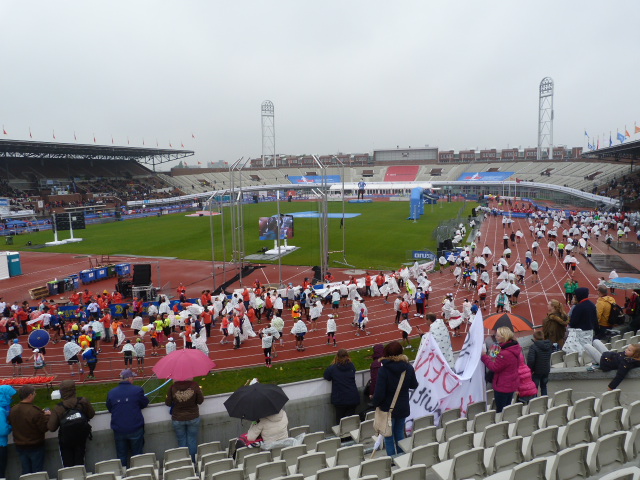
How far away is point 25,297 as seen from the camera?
24000 mm

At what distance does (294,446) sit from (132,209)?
2697 inches

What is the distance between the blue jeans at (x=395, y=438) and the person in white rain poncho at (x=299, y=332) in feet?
27.7

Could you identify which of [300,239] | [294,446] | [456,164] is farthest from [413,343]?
[456,164]

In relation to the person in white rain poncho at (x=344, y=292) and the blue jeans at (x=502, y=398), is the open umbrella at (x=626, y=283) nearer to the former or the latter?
the person in white rain poncho at (x=344, y=292)

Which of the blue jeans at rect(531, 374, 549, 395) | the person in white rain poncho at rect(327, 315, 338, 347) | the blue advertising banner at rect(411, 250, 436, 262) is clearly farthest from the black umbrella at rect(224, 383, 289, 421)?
the blue advertising banner at rect(411, 250, 436, 262)

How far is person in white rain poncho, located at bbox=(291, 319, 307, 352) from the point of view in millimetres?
14570

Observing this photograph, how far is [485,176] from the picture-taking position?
3514 inches

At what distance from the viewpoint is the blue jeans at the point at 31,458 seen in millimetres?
6609

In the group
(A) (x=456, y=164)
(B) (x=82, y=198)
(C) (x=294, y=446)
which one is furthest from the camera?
(A) (x=456, y=164)

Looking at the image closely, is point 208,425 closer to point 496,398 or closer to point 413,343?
point 496,398

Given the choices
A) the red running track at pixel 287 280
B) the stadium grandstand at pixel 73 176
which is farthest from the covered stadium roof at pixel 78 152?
the red running track at pixel 287 280

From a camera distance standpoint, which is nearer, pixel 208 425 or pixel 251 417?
pixel 251 417

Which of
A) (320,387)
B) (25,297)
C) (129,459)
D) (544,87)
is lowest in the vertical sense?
(25,297)

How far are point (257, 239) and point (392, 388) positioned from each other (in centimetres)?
3406
